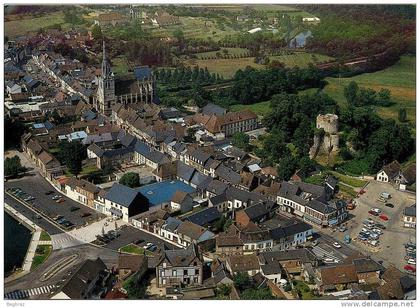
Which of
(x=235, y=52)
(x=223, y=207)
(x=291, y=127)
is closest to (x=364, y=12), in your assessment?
(x=235, y=52)

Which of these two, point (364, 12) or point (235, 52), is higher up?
point (364, 12)

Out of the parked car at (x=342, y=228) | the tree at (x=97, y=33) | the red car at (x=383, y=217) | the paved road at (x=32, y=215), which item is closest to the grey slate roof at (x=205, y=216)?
the parked car at (x=342, y=228)

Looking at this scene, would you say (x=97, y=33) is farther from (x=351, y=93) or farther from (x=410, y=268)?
(x=410, y=268)

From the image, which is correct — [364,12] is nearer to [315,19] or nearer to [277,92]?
[315,19]

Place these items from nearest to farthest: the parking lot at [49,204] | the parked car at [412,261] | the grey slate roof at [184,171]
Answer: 1. the parked car at [412,261]
2. the parking lot at [49,204]
3. the grey slate roof at [184,171]

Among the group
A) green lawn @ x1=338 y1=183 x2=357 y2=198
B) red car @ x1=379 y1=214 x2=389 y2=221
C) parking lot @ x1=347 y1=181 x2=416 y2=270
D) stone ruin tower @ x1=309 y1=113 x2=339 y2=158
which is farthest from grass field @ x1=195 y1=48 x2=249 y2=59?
red car @ x1=379 y1=214 x2=389 y2=221

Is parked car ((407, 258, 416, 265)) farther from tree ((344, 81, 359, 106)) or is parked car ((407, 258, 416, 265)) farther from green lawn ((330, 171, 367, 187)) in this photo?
tree ((344, 81, 359, 106))

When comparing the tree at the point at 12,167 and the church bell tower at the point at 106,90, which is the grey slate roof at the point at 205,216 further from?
the church bell tower at the point at 106,90
